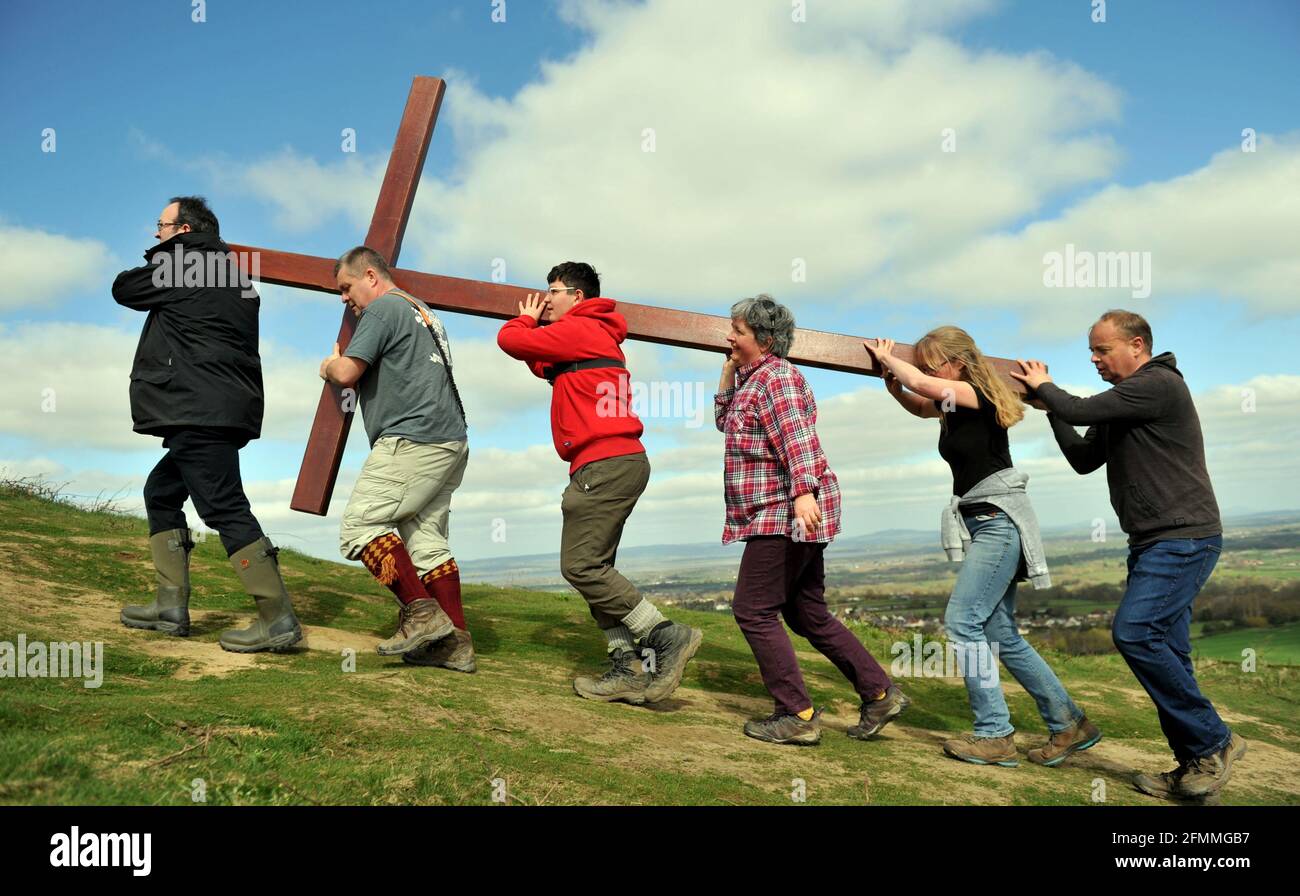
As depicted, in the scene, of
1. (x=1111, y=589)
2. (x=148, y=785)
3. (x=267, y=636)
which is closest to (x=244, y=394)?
(x=267, y=636)

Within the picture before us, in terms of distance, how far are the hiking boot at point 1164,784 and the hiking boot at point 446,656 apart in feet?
11.7

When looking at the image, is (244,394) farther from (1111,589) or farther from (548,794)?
(1111,589)

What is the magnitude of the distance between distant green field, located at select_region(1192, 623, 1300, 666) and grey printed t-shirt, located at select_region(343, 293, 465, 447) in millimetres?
9338

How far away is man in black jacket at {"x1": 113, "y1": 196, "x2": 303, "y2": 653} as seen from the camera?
4684mm

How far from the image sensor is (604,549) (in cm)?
450

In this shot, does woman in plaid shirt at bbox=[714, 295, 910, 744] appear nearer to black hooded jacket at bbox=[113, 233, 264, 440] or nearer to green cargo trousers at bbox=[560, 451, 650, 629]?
green cargo trousers at bbox=[560, 451, 650, 629]

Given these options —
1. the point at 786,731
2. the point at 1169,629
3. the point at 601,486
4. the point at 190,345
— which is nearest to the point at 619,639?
the point at 601,486

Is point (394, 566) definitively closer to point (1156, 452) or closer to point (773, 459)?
point (773, 459)

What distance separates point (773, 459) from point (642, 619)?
1.13 meters

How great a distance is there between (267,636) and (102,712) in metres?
1.62

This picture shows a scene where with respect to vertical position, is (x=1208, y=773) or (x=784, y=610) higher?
(x=784, y=610)

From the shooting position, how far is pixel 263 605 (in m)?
4.89

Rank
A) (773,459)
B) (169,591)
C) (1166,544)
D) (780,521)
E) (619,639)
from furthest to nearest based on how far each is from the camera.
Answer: (169,591) < (619,639) < (773,459) < (780,521) < (1166,544)

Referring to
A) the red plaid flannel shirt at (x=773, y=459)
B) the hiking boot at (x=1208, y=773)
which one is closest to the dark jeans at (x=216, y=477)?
the red plaid flannel shirt at (x=773, y=459)
